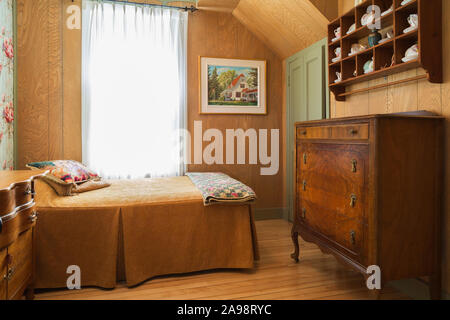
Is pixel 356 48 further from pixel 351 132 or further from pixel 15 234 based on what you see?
pixel 15 234

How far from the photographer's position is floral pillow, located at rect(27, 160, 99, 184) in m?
2.49

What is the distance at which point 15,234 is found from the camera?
152 cm

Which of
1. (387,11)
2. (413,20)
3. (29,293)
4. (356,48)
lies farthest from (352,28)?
(29,293)

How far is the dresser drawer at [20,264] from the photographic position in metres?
1.60

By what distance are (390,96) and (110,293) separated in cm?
252

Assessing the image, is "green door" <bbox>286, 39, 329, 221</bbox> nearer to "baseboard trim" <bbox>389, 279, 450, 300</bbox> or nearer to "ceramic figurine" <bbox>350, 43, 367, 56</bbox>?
"ceramic figurine" <bbox>350, 43, 367, 56</bbox>

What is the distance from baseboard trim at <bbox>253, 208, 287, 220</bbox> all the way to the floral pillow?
2147 mm

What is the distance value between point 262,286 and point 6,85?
3035 millimetres

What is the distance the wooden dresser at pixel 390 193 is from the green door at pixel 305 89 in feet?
3.95

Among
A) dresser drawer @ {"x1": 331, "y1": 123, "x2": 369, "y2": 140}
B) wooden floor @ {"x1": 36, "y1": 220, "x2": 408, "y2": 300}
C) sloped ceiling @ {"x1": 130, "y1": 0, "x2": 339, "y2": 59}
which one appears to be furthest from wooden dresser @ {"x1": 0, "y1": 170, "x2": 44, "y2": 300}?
sloped ceiling @ {"x1": 130, "y1": 0, "x2": 339, "y2": 59}

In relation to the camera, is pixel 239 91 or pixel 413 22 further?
pixel 239 91

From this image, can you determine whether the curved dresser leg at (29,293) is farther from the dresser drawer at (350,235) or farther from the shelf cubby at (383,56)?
the shelf cubby at (383,56)

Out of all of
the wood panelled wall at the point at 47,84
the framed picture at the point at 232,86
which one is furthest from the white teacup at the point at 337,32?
the wood panelled wall at the point at 47,84

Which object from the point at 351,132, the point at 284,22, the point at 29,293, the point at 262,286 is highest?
the point at 284,22
